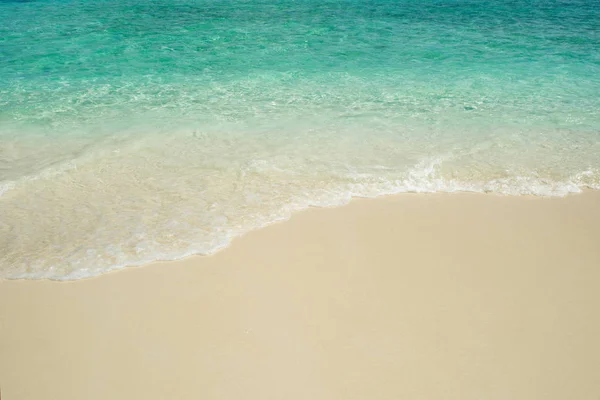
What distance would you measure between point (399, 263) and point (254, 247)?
144cm

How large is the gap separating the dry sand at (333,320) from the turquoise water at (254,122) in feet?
1.71

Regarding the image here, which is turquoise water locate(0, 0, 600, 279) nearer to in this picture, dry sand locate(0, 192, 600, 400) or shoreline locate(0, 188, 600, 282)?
shoreline locate(0, 188, 600, 282)

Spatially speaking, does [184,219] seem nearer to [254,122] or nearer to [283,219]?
[283,219]

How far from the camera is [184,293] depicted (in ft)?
13.3

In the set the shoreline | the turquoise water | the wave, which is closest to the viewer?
the shoreline

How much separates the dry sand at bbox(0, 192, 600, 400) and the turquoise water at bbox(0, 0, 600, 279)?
521 millimetres

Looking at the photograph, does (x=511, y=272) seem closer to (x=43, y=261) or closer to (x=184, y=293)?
(x=184, y=293)

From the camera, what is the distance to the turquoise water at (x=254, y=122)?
5.18 m

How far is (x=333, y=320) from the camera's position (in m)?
3.76

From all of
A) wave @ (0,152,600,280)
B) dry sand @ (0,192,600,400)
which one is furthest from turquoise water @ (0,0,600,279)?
dry sand @ (0,192,600,400)

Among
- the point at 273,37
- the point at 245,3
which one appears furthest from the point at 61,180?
the point at 245,3

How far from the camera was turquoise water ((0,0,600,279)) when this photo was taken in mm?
5184

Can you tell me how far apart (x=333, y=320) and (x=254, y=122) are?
4730 millimetres

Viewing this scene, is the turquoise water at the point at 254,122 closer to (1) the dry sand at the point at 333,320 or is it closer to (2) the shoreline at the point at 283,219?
(2) the shoreline at the point at 283,219
